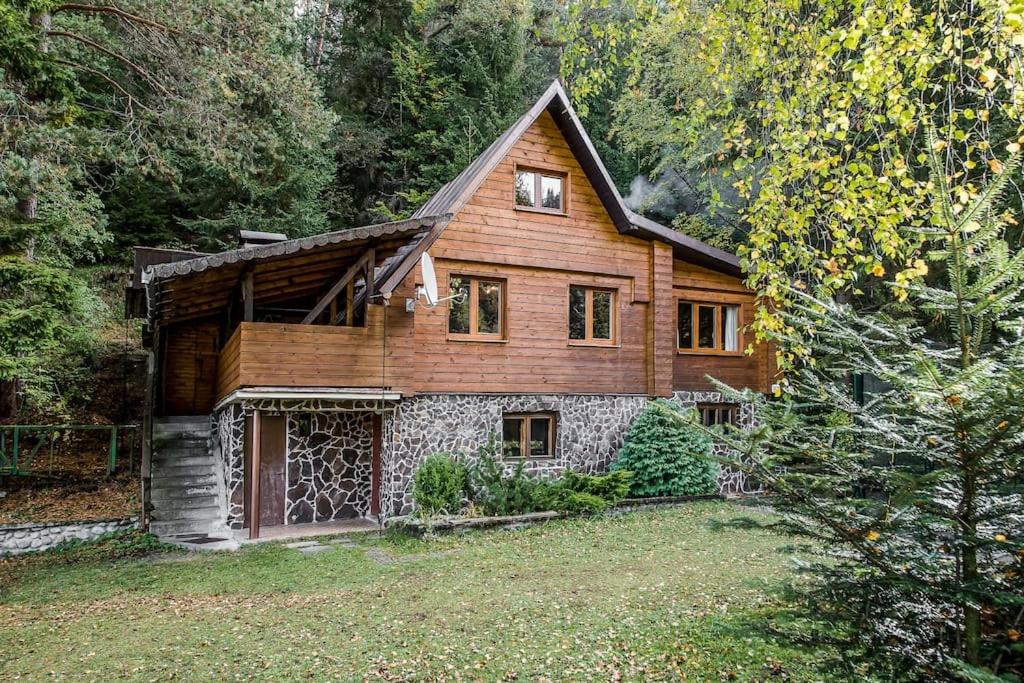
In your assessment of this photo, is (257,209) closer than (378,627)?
No

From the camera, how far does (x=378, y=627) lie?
6.49 meters

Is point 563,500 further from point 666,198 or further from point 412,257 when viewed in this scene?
point 666,198

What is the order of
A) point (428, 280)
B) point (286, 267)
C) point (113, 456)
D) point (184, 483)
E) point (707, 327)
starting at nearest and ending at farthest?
point (286, 267)
point (428, 280)
point (184, 483)
point (113, 456)
point (707, 327)

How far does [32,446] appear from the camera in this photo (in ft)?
46.1

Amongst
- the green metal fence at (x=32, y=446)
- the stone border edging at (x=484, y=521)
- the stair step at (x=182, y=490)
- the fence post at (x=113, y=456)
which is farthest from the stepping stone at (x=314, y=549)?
the fence post at (x=113, y=456)

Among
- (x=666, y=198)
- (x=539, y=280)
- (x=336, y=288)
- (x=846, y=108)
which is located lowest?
(x=336, y=288)

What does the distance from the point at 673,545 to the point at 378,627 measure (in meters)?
5.22

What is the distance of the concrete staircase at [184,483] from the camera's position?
11.3 m

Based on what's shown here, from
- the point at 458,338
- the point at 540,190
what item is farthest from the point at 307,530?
the point at 540,190

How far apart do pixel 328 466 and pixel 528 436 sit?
4076 millimetres

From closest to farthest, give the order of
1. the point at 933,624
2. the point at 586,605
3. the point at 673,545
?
the point at 933,624 → the point at 586,605 → the point at 673,545

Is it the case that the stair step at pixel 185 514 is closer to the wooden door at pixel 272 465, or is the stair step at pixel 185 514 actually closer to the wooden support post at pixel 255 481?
Result: the wooden door at pixel 272 465

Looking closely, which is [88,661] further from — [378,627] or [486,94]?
[486,94]

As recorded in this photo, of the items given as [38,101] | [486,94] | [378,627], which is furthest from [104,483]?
[486,94]
